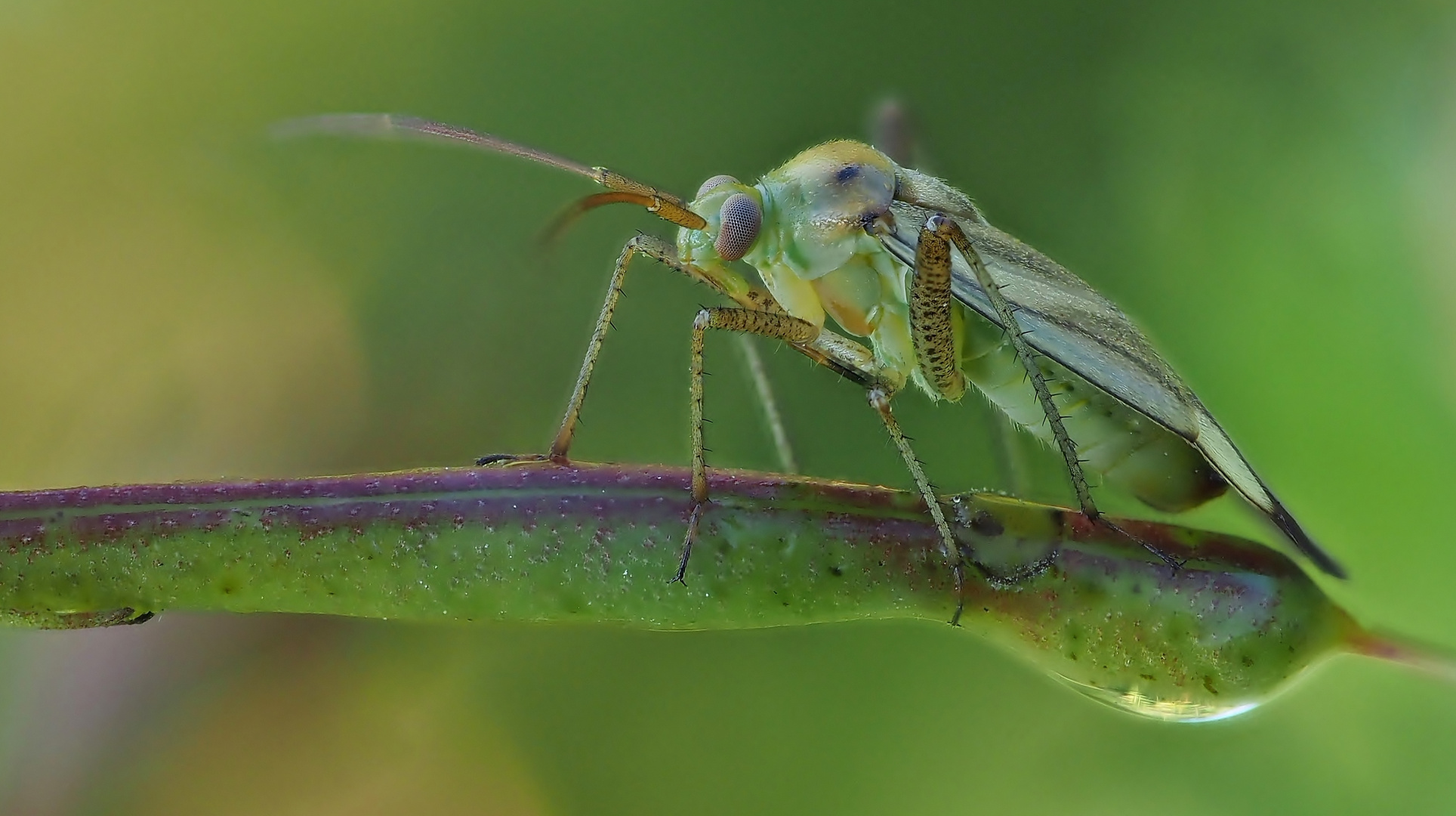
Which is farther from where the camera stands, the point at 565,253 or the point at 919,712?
the point at 565,253

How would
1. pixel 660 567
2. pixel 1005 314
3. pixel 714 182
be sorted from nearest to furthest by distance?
1. pixel 660 567
2. pixel 1005 314
3. pixel 714 182

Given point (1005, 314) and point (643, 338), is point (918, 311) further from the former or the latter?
point (643, 338)

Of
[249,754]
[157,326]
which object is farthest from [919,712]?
[157,326]

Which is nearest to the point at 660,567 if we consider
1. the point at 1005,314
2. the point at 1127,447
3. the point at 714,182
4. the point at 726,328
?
the point at 726,328

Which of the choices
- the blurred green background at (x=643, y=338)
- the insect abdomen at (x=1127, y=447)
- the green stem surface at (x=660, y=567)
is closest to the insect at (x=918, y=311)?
the insect abdomen at (x=1127, y=447)

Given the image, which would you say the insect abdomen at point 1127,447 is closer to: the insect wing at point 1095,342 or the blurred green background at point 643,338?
the insect wing at point 1095,342

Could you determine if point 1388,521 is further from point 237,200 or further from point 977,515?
point 237,200

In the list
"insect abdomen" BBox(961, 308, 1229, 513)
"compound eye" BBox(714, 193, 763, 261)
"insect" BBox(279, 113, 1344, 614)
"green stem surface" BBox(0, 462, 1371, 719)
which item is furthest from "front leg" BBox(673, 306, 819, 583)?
"insect abdomen" BBox(961, 308, 1229, 513)
